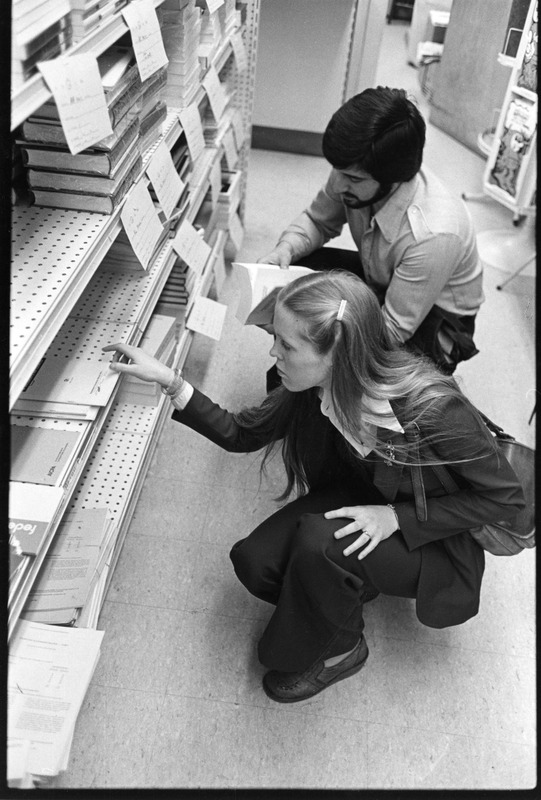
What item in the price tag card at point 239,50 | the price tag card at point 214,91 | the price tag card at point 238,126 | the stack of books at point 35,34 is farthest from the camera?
the price tag card at point 238,126

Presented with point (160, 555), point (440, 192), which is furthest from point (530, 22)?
point (160, 555)

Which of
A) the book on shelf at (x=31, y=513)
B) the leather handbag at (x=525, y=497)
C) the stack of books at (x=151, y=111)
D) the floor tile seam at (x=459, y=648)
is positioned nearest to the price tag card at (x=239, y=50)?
the stack of books at (x=151, y=111)

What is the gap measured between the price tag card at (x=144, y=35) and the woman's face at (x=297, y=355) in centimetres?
50

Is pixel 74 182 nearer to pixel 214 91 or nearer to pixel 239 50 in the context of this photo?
pixel 214 91

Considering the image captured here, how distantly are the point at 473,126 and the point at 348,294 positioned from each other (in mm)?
2108

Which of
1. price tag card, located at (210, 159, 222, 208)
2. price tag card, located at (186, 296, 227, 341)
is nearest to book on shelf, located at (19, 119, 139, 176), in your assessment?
price tag card, located at (186, 296, 227, 341)

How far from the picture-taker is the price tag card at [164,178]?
1.61 meters

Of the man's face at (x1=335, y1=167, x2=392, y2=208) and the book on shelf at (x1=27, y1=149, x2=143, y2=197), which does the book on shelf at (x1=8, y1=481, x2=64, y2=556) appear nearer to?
the book on shelf at (x1=27, y1=149, x2=143, y2=197)

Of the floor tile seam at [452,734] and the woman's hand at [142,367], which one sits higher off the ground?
the woman's hand at [142,367]

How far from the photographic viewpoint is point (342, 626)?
1489 millimetres

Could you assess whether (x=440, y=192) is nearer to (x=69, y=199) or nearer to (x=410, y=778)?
(x=69, y=199)

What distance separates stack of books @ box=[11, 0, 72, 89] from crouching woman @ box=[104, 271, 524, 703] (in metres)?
0.57

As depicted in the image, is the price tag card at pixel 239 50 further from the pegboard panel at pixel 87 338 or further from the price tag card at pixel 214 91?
the pegboard panel at pixel 87 338

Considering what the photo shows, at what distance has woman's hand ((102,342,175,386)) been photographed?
4.80ft
